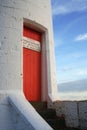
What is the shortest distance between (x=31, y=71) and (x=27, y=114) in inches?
86.6

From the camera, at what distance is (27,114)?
5.64 meters

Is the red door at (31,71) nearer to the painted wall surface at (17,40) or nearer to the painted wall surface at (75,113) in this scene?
the painted wall surface at (17,40)

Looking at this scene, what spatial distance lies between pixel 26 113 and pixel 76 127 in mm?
1335

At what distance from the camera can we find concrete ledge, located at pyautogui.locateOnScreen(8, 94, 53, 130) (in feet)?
17.4

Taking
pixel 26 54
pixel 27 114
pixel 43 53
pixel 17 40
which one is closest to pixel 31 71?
pixel 26 54

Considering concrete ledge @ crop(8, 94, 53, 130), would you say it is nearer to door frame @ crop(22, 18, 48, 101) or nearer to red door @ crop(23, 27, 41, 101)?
red door @ crop(23, 27, 41, 101)

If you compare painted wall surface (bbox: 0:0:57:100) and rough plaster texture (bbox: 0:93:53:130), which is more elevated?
painted wall surface (bbox: 0:0:57:100)

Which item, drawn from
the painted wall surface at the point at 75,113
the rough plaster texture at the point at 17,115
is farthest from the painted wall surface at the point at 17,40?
the painted wall surface at the point at 75,113

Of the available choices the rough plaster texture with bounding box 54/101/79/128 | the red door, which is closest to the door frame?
the red door

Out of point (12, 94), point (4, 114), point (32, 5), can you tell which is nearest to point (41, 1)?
point (32, 5)

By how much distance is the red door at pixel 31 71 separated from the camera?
742 cm

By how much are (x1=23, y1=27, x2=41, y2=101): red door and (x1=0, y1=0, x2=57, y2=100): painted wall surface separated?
0.73 feet

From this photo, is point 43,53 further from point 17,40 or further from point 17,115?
point 17,115

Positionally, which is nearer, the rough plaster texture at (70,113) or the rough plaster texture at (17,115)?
the rough plaster texture at (17,115)
